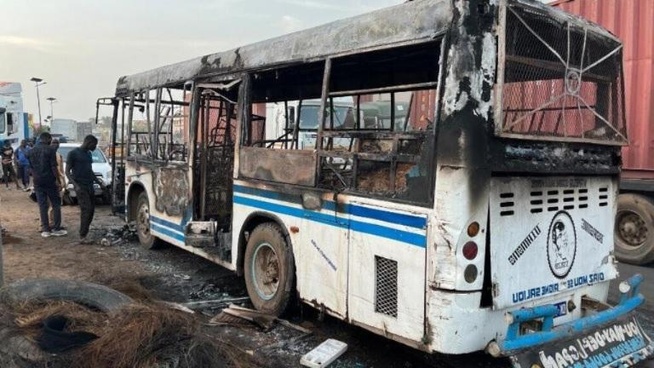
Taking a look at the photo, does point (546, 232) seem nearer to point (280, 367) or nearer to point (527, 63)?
point (527, 63)

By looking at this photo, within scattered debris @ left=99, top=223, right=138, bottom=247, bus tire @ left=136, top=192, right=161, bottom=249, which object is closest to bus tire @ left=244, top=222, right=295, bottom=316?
bus tire @ left=136, top=192, right=161, bottom=249

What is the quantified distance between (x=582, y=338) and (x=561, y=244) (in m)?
0.66

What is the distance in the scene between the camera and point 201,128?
6.48m

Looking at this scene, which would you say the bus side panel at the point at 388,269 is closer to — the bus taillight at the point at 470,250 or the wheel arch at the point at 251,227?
the bus taillight at the point at 470,250

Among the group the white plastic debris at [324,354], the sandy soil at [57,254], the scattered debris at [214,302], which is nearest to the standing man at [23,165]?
the sandy soil at [57,254]

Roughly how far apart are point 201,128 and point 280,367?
3.30 m

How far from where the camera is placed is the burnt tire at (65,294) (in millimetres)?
4110

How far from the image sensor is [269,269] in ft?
17.4

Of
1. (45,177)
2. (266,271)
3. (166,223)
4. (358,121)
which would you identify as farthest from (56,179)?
(358,121)

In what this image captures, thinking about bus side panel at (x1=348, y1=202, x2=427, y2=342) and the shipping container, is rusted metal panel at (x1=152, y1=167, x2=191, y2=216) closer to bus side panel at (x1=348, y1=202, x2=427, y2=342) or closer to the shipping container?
bus side panel at (x1=348, y1=202, x2=427, y2=342)

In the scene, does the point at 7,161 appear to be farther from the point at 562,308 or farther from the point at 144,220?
the point at 562,308

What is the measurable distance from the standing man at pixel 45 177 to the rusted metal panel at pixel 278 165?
5466 mm

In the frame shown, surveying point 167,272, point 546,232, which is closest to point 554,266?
point 546,232

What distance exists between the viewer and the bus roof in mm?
3496
